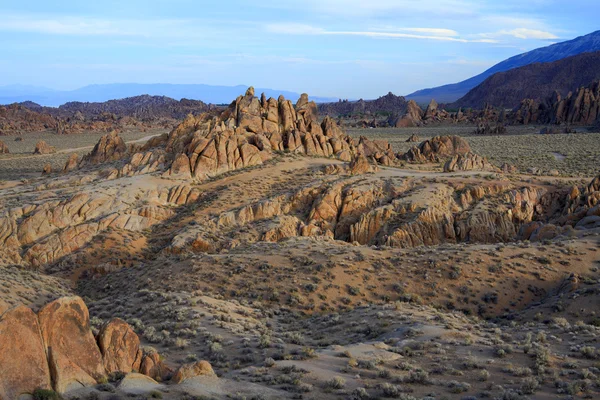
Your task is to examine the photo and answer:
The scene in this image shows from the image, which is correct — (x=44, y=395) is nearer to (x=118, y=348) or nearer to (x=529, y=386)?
(x=118, y=348)

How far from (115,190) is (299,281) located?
777 inches

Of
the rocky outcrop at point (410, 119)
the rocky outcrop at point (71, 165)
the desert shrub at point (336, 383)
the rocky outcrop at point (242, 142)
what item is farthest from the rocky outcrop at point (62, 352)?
the rocky outcrop at point (410, 119)

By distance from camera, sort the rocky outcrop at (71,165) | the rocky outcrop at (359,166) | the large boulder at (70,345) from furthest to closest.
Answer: the rocky outcrop at (71,165) < the rocky outcrop at (359,166) < the large boulder at (70,345)

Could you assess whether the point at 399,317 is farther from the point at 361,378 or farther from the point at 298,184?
the point at 298,184

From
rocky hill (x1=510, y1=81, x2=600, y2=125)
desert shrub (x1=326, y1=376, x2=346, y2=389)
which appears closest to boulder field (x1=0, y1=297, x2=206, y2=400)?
desert shrub (x1=326, y1=376, x2=346, y2=389)

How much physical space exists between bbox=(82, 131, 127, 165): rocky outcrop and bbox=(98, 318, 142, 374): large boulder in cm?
4513

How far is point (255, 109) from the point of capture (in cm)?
5225

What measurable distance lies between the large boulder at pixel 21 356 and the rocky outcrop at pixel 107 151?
45977mm

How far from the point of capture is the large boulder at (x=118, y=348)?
12.5 meters

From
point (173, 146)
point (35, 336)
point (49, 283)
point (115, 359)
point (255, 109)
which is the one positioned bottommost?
point (49, 283)

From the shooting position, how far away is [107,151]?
56.9 m

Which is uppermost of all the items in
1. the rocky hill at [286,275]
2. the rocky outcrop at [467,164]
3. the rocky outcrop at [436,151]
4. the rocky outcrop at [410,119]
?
the rocky outcrop at [410,119]

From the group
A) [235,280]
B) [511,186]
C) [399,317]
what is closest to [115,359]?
[399,317]

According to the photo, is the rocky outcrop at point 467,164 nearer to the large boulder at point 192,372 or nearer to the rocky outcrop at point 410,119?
the large boulder at point 192,372
